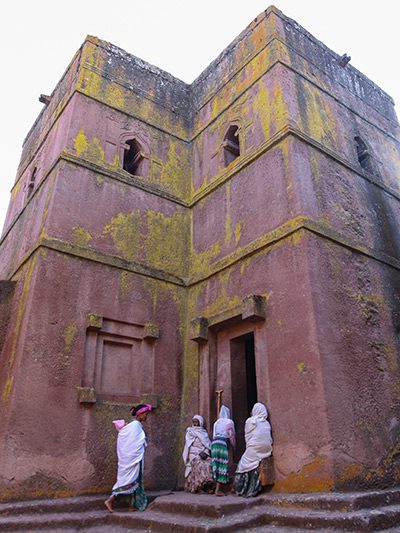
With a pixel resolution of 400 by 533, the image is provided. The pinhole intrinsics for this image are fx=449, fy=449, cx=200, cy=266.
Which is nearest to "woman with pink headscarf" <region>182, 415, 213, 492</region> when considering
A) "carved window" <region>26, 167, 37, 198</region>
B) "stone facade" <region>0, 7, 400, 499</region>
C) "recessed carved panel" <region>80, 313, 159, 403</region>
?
"stone facade" <region>0, 7, 400, 499</region>

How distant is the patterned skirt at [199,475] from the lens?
20.1ft

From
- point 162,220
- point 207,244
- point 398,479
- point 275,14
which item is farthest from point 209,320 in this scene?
point 275,14

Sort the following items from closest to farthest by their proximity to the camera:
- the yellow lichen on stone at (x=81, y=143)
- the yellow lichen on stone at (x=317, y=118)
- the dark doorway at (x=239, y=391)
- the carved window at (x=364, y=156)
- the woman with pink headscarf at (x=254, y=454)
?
the woman with pink headscarf at (x=254, y=454)
the dark doorway at (x=239, y=391)
the yellow lichen on stone at (x=317, y=118)
the yellow lichen on stone at (x=81, y=143)
the carved window at (x=364, y=156)

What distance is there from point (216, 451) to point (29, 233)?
507 cm

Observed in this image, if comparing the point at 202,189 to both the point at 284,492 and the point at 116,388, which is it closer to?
the point at 116,388

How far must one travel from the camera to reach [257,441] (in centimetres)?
565

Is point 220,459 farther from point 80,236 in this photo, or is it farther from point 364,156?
point 364,156

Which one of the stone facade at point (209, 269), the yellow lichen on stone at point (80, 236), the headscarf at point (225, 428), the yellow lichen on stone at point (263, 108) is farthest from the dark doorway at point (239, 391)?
the yellow lichen on stone at point (263, 108)

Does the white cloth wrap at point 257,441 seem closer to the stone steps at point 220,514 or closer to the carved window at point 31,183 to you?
the stone steps at point 220,514

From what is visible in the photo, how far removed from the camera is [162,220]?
8938 mm

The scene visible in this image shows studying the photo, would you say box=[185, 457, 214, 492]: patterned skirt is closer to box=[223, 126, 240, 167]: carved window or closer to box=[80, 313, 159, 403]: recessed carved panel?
box=[80, 313, 159, 403]: recessed carved panel

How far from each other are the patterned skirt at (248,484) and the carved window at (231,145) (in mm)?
5705

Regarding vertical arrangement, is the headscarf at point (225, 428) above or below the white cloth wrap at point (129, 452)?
above

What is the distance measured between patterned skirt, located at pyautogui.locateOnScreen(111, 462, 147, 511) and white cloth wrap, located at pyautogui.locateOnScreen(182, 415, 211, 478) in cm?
85
